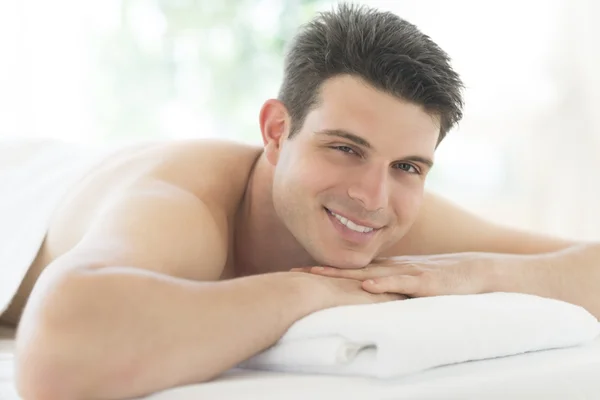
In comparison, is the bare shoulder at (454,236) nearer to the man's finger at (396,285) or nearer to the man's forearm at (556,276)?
the man's forearm at (556,276)

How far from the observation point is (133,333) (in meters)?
1.05

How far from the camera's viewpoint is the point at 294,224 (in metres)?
1.62

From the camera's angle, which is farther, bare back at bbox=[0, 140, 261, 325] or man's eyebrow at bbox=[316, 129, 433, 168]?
bare back at bbox=[0, 140, 261, 325]

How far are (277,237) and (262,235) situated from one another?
0.11ft

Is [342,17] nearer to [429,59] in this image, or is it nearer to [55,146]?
[429,59]

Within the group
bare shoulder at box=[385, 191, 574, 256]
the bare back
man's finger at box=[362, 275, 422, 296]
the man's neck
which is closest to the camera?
man's finger at box=[362, 275, 422, 296]

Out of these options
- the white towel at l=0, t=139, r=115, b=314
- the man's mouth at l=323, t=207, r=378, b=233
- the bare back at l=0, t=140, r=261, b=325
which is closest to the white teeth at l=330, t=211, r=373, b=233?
the man's mouth at l=323, t=207, r=378, b=233

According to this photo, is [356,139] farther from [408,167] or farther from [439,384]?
[439,384]

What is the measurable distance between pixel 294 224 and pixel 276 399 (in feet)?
2.13

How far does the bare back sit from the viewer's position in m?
1.60

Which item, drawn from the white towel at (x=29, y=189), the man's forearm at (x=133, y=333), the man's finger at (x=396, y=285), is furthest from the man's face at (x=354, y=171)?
the white towel at (x=29, y=189)

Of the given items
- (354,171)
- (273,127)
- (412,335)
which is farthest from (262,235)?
(412,335)

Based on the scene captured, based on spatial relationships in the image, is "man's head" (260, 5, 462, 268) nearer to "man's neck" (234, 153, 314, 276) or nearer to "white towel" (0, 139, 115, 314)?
"man's neck" (234, 153, 314, 276)

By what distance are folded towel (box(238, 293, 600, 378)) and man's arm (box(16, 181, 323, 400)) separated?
5 cm
